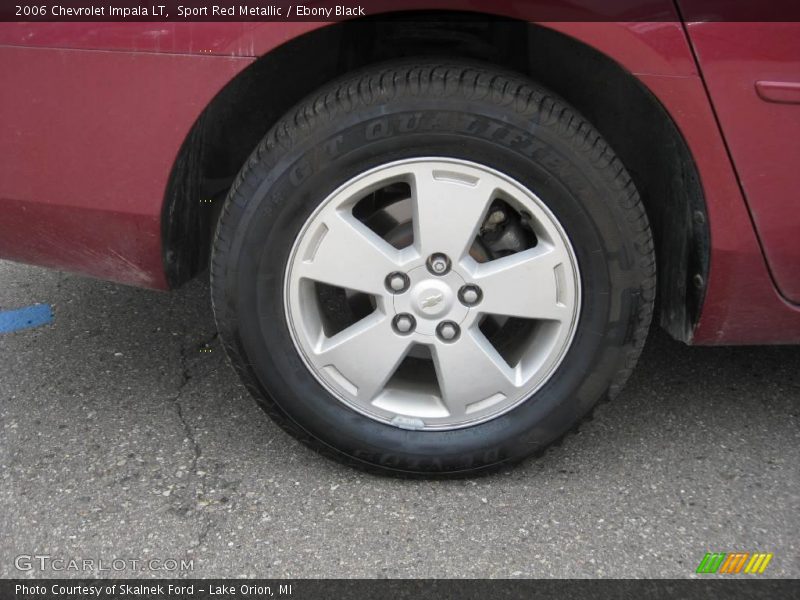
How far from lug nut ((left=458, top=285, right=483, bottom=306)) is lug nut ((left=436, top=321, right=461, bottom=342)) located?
2.5 inches

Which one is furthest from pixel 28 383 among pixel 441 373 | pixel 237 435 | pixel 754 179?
pixel 754 179

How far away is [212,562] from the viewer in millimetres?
1894

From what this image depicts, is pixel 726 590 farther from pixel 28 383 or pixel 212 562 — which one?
pixel 28 383

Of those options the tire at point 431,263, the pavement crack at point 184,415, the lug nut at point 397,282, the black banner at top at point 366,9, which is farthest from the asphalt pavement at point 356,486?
the black banner at top at point 366,9

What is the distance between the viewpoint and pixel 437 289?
2.01m

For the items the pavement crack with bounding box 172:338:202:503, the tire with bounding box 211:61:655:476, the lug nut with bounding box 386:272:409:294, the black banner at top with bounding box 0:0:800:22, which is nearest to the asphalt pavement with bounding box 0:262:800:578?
the pavement crack with bounding box 172:338:202:503

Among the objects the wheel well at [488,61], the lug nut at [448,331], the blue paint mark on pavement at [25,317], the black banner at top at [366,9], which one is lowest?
the blue paint mark on pavement at [25,317]

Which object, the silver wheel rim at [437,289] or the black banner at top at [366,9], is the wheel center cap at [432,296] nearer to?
the silver wheel rim at [437,289]

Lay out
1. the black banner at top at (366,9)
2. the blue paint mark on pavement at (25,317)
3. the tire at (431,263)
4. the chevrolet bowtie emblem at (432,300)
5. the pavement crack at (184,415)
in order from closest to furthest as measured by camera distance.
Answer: the black banner at top at (366,9), the tire at (431,263), the chevrolet bowtie emblem at (432,300), the pavement crack at (184,415), the blue paint mark on pavement at (25,317)

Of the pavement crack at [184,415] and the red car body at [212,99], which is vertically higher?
the red car body at [212,99]

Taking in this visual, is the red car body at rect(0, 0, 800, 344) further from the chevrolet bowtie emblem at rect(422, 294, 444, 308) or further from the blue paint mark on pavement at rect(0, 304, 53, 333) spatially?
the blue paint mark on pavement at rect(0, 304, 53, 333)

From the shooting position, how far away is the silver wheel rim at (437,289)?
1959mm

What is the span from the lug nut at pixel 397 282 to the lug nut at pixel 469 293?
13 centimetres

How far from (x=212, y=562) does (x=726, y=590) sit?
1084 millimetres
